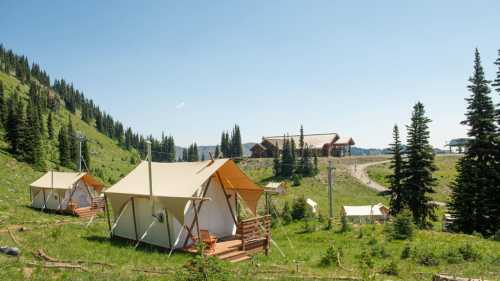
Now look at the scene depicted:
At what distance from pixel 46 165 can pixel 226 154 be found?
225 ft

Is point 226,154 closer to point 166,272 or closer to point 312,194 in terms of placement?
point 312,194

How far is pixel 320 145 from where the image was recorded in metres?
105

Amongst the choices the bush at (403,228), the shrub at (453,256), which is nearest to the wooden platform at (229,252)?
the shrub at (453,256)

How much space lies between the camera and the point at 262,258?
16.2 m

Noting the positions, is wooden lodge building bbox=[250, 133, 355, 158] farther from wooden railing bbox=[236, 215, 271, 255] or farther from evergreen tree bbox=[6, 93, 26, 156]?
wooden railing bbox=[236, 215, 271, 255]

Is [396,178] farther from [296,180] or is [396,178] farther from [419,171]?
[296,180]

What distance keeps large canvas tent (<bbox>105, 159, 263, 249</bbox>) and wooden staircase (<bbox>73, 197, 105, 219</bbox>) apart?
14903mm

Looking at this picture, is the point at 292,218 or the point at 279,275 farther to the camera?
the point at 292,218

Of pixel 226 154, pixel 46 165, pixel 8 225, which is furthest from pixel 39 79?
pixel 8 225

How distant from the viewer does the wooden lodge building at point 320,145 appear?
10469cm

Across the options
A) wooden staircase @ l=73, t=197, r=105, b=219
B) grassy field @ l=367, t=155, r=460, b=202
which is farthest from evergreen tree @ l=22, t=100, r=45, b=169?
grassy field @ l=367, t=155, r=460, b=202

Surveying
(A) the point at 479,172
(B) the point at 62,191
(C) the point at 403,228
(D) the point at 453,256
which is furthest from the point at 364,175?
(D) the point at 453,256

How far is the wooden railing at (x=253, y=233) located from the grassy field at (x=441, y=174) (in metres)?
52.4

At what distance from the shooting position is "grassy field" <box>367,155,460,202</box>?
2523 inches
